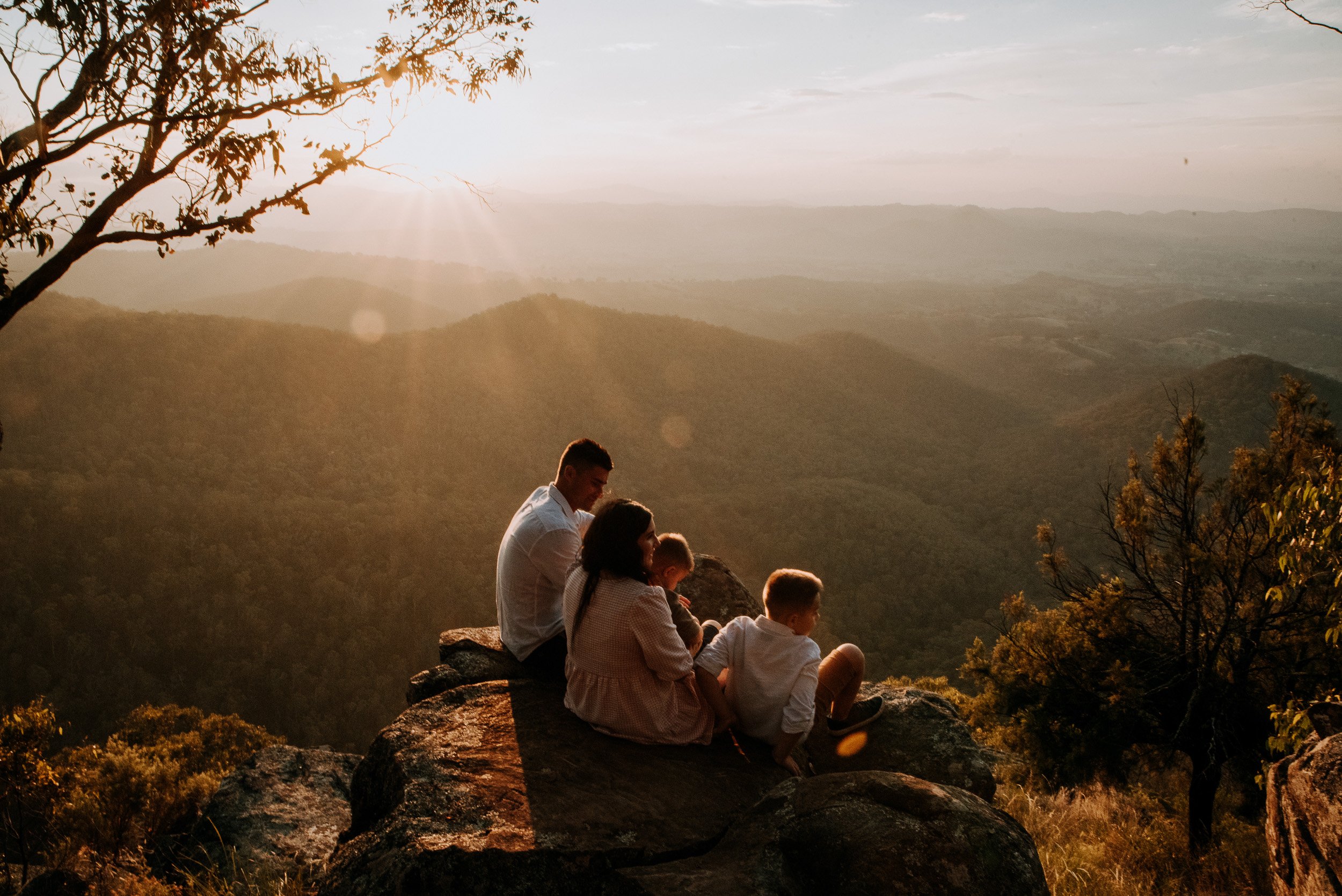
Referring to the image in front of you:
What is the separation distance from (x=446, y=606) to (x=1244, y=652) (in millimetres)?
25949

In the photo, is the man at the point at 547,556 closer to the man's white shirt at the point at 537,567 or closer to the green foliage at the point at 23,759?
the man's white shirt at the point at 537,567

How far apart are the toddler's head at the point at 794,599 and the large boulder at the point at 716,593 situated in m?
2.57

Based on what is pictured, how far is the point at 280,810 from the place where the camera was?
8211 mm

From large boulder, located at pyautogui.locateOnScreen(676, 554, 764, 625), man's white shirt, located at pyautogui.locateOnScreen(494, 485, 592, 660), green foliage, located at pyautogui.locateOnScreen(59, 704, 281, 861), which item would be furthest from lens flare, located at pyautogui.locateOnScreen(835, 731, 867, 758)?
green foliage, located at pyautogui.locateOnScreen(59, 704, 281, 861)

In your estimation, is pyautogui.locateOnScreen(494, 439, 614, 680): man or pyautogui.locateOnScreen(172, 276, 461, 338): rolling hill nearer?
pyautogui.locateOnScreen(494, 439, 614, 680): man

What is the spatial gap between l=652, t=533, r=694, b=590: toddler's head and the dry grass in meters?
2.99

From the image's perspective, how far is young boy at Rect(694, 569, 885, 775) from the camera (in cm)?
443

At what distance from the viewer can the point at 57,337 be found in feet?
127

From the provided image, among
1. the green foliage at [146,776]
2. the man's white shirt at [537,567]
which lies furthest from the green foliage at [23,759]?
the man's white shirt at [537,567]

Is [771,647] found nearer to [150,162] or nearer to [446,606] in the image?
[150,162]

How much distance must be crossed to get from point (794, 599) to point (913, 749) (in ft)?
7.07

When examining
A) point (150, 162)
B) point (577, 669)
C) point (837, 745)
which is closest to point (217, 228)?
point (150, 162)

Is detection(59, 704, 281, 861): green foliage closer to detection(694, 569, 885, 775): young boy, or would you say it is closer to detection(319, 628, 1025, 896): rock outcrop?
detection(319, 628, 1025, 896): rock outcrop

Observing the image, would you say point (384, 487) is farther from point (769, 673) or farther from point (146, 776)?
point (769, 673)
